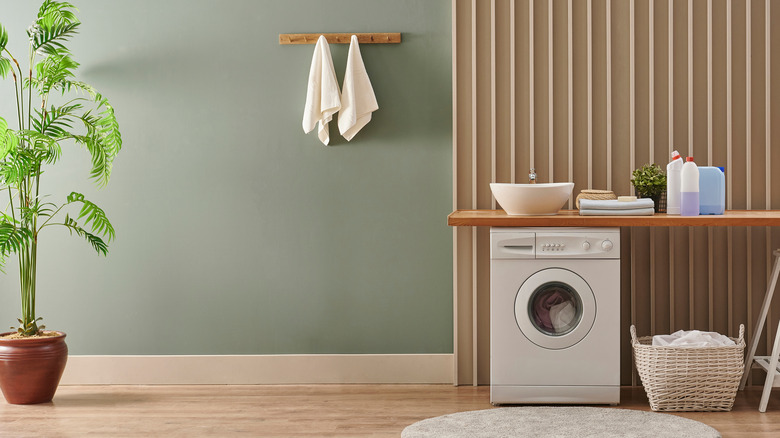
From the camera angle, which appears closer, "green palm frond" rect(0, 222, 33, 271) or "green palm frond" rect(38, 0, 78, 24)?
"green palm frond" rect(0, 222, 33, 271)

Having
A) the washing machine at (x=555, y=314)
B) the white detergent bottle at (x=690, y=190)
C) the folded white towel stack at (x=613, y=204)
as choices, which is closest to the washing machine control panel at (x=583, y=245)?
the washing machine at (x=555, y=314)

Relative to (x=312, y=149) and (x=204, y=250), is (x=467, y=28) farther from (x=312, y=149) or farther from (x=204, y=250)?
(x=204, y=250)

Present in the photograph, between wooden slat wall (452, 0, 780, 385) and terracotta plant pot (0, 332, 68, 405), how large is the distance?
1891 mm

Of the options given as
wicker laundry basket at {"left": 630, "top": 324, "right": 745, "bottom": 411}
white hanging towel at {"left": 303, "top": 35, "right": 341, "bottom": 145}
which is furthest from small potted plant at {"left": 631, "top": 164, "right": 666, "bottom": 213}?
white hanging towel at {"left": 303, "top": 35, "right": 341, "bottom": 145}

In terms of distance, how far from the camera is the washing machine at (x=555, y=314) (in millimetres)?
3143

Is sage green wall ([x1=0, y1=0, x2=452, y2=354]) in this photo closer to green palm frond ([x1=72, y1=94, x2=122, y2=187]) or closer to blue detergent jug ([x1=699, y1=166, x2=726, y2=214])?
green palm frond ([x1=72, y1=94, x2=122, y2=187])

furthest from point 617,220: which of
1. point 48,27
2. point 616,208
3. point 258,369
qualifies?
point 48,27

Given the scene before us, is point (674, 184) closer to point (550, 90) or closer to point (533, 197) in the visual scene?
point (533, 197)

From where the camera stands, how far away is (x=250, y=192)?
3.70 meters

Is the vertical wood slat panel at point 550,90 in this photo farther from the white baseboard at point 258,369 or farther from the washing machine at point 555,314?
the white baseboard at point 258,369

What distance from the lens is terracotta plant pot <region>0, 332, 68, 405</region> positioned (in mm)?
3271

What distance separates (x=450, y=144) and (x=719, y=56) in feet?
4.43

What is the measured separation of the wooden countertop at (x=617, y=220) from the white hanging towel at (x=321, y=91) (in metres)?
0.84

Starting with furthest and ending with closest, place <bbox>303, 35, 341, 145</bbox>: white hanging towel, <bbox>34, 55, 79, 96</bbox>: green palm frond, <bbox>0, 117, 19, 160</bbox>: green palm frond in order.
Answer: <bbox>303, 35, 341, 145</bbox>: white hanging towel → <bbox>34, 55, 79, 96</bbox>: green palm frond → <bbox>0, 117, 19, 160</bbox>: green palm frond
